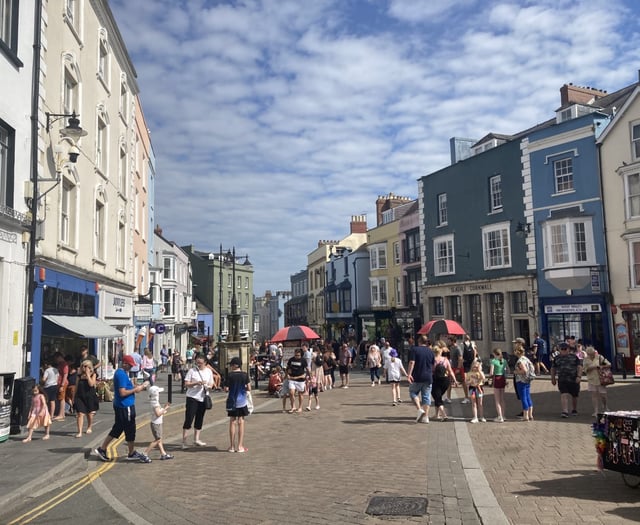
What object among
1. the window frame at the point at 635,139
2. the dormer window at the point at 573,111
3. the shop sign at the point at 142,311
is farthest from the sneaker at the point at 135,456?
the dormer window at the point at 573,111

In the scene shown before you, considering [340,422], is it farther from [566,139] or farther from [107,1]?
[566,139]

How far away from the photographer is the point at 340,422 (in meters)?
12.8

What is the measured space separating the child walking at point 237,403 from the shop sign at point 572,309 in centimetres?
1928

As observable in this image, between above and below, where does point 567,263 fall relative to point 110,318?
above

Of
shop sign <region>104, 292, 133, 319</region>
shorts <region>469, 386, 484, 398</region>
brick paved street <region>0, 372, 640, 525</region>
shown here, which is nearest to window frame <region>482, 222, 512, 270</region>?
brick paved street <region>0, 372, 640, 525</region>

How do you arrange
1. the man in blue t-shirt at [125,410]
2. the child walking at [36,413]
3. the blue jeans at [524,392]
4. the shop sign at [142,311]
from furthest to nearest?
the shop sign at [142,311]
the blue jeans at [524,392]
the child walking at [36,413]
the man in blue t-shirt at [125,410]

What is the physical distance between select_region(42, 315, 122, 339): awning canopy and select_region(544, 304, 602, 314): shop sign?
18993mm

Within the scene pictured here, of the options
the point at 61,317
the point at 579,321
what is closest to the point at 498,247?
the point at 579,321

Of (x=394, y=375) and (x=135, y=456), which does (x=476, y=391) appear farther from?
(x=135, y=456)

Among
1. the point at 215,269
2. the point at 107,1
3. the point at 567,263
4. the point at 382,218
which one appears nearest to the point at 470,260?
the point at 567,263

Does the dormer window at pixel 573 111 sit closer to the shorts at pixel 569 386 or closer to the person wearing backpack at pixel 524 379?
the shorts at pixel 569 386

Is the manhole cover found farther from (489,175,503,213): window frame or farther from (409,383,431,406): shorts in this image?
(489,175,503,213): window frame

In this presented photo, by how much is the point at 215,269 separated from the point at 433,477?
2378 inches

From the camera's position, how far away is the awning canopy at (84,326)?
47.5ft
